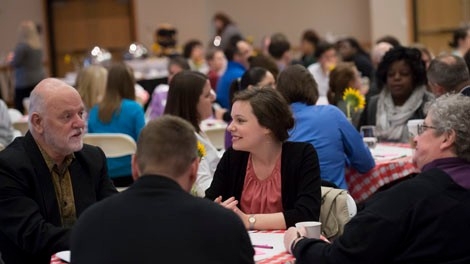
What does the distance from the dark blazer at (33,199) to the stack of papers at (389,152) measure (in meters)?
2.25

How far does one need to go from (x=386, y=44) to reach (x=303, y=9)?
861 centimetres

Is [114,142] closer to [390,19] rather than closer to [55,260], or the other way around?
[55,260]

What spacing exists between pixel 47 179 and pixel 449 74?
286 centimetres

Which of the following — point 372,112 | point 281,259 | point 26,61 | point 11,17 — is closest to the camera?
point 281,259

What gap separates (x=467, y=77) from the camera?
18.2ft

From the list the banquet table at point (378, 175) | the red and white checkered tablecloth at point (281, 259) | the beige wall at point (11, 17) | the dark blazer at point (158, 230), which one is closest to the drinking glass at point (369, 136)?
the banquet table at point (378, 175)

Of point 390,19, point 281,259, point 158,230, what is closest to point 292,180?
point 281,259

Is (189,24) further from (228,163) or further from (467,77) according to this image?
(228,163)

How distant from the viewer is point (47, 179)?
3.56 m

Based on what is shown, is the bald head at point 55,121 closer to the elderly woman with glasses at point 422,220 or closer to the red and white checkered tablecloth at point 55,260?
the red and white checkered tablecloth at point 55,260

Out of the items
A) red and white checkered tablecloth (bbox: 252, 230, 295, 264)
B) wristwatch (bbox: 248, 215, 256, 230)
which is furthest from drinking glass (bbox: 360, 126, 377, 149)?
red and white checkered tablecloth (bbox: 252, 230, 295, 264)

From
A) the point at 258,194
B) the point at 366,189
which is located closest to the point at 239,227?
the point at 258,194

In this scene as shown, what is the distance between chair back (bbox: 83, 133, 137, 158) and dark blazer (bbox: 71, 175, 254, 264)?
3648mm

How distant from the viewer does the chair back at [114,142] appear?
609cm
